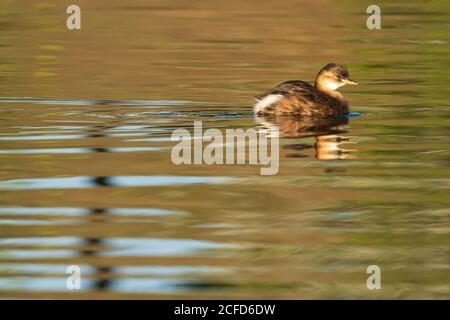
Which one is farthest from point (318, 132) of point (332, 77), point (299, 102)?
point (332, 77)

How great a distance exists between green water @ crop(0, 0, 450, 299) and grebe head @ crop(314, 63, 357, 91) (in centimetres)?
32

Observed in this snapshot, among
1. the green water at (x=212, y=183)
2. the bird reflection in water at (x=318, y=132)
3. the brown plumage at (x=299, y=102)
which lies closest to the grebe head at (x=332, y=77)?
the green water at (x=212, y=183)

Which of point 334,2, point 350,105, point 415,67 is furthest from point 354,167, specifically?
point 334,2

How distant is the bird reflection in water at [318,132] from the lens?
12289 mm

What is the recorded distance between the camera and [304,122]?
14609mm

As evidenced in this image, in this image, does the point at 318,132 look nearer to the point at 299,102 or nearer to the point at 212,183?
the point at 299,102

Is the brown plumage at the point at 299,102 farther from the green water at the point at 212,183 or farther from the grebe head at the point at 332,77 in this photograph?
the grebe head at the point at 332,77

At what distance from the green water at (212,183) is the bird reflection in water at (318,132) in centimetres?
3

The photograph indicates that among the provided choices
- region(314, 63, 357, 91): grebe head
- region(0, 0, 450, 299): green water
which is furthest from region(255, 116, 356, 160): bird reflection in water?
region(314, 63, 357, 91): grebe head

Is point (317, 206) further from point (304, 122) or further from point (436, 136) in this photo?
point (304, 122)

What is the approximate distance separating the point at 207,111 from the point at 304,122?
39.7 inches

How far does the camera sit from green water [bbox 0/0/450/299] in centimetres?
819

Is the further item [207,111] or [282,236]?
[207,111]

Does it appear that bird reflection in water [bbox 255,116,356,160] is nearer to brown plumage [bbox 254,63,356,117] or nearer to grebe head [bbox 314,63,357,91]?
brown plumage [bbox 254,63,356,117]
